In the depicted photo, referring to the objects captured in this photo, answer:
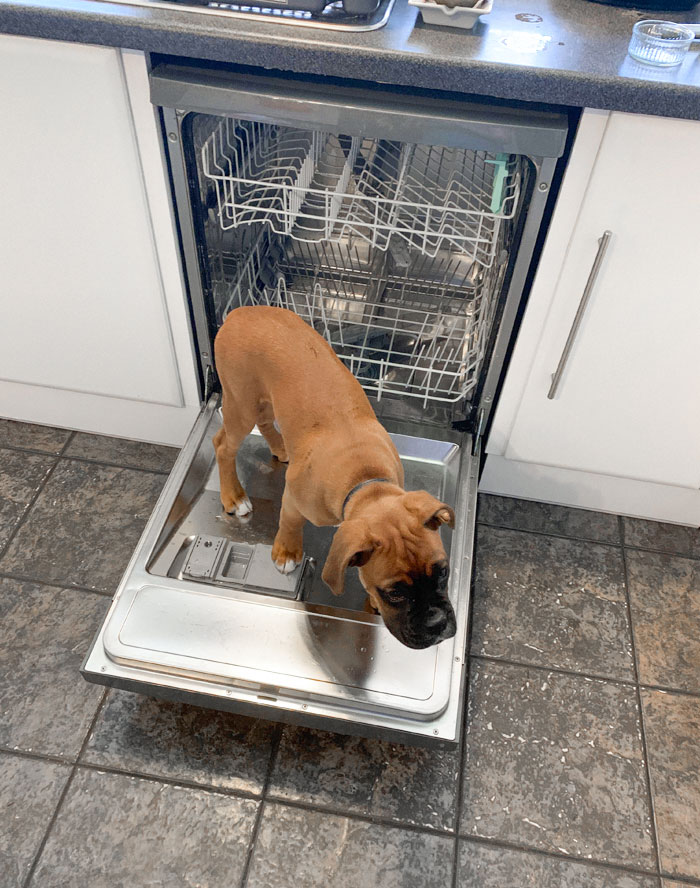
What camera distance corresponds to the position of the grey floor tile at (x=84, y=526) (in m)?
1.57

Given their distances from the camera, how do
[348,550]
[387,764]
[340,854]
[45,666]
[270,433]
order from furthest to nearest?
1. [270,433]
2. [45,666]
3. [387,764]
4. [340,854]
5. [348,550]

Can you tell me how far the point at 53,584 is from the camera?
5.06 feet

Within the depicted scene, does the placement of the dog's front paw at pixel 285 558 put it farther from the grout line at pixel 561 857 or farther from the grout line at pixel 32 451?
the grout line at pixel 32 451

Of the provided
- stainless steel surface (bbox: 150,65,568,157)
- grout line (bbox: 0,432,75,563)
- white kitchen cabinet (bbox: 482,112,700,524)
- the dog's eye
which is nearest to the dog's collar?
the dog's eye

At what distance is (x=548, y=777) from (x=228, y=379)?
0.99 m

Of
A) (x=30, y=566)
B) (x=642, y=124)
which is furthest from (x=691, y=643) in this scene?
(x=30, y=566)

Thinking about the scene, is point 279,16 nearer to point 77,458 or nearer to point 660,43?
point 660,43

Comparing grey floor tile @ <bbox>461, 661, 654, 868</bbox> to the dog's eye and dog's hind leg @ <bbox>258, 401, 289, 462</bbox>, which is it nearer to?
the dog's eye

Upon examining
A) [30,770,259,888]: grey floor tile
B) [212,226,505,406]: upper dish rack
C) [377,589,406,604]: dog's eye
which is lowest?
[30,770,259,888]: grey floor tile

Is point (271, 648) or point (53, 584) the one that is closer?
point (271, 648)

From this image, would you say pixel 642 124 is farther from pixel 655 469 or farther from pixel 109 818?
pixel 109 818

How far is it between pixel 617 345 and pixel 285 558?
779mm

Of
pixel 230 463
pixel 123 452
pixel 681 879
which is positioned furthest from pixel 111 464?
pixel 681 879

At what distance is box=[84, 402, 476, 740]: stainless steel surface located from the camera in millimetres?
1148
